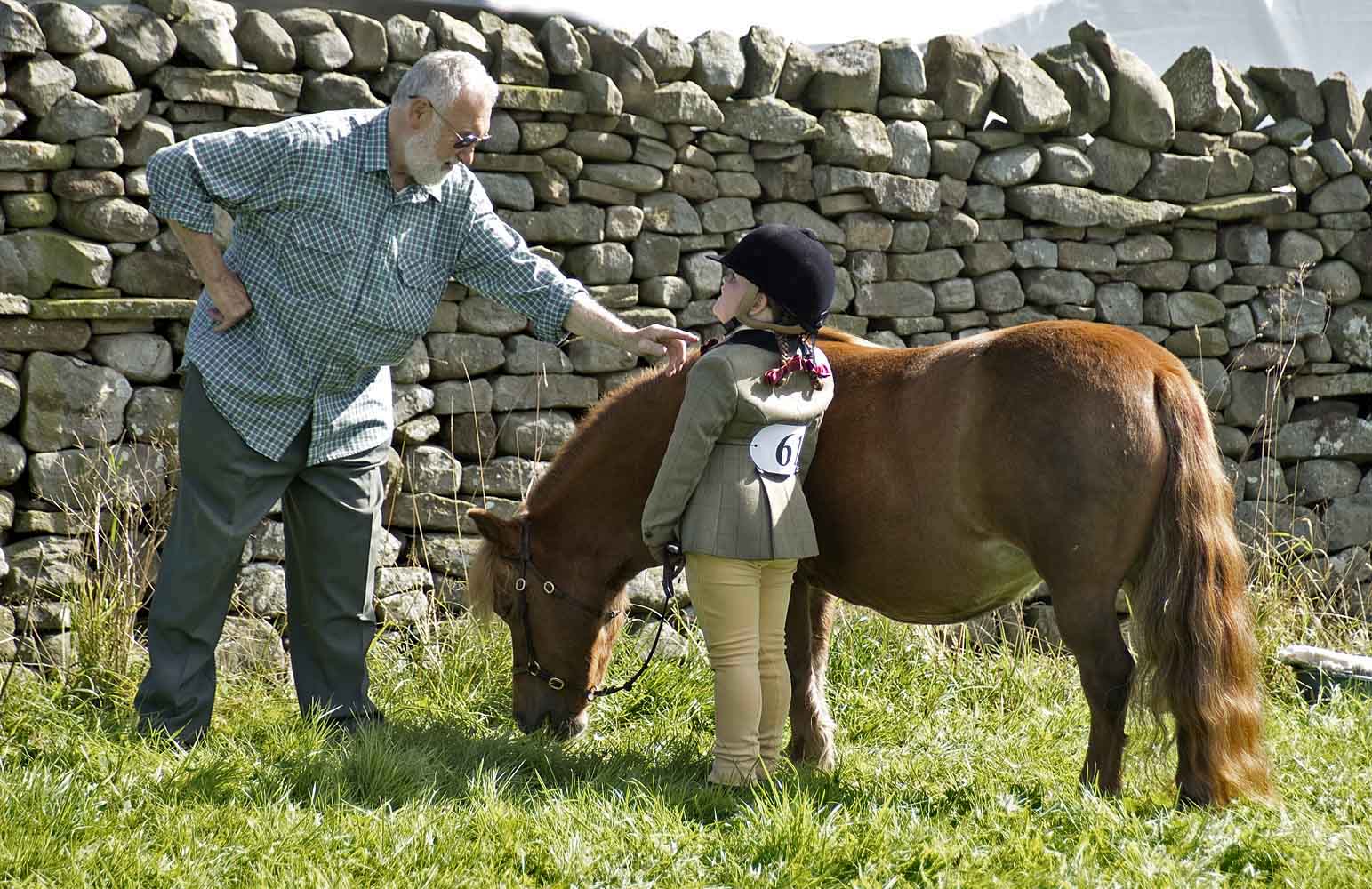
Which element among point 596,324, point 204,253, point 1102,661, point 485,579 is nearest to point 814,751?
point 1102,661

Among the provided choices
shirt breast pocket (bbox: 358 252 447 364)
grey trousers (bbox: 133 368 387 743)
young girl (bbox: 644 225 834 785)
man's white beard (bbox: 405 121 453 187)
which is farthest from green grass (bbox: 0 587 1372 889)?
man's white beard (bbox: 405 121 453 187)

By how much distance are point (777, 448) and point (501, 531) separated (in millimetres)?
1114

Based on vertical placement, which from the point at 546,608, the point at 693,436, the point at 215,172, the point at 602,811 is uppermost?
the point at 215,172

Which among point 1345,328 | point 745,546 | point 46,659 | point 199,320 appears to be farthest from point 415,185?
point 1345,328

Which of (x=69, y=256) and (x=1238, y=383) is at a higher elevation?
(x=69, y=256)

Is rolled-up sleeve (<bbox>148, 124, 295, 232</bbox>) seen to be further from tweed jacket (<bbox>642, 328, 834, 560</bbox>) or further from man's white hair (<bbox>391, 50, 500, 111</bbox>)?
tweed jacket (<bbox>642, 328, 834, 560</bbox>)

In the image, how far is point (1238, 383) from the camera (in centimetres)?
693

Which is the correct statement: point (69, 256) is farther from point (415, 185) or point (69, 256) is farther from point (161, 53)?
point (415, 185)

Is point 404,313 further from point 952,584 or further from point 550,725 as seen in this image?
point 952,584

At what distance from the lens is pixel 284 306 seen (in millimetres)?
3854

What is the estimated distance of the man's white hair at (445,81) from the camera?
3.79m

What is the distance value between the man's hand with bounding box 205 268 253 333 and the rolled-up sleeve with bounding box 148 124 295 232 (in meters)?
0.17

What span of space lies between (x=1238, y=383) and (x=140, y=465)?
18.5 feet

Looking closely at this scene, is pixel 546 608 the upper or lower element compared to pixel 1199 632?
lower
